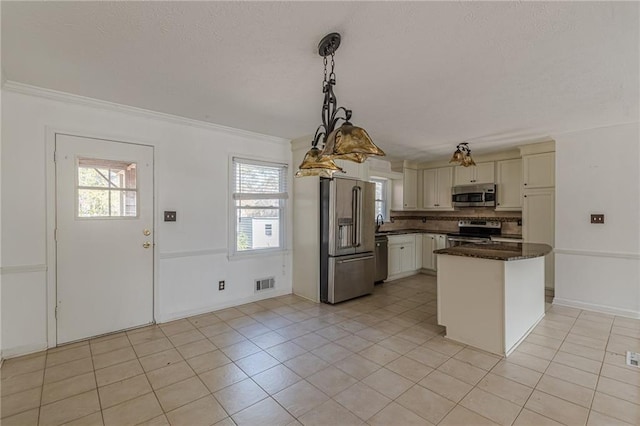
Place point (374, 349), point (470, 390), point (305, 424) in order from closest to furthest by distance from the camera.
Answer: point (305, 424)
point (470, 390)
point (374, 349)

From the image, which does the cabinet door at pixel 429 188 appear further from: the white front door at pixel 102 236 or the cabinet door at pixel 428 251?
the white front door at pixel 102 236

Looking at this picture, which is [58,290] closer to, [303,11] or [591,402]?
[303,11]

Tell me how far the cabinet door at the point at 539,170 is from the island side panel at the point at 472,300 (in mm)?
2578

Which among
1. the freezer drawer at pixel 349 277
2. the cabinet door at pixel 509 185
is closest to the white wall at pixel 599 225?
the cabinet door at pixel 509 185

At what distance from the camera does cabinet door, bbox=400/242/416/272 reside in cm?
588

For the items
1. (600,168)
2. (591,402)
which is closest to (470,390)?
(591,402)

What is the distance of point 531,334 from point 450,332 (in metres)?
0.92

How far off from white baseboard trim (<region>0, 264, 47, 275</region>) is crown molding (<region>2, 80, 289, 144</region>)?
156 cm

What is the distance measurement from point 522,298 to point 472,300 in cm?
59

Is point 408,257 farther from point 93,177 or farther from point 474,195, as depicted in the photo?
point 93,177

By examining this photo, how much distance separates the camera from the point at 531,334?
10.5 ft

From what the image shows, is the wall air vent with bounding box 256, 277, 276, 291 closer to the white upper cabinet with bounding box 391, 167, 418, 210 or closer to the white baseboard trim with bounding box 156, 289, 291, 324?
the white baseboard trim with bounding box 156, 289, 291, 324

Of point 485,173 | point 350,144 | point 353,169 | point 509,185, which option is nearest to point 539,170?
point 509,185

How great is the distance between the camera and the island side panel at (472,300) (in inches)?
109
